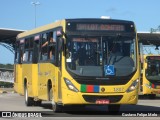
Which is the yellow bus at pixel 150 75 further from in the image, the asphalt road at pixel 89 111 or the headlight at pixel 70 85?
the headlight at pixel 70 85

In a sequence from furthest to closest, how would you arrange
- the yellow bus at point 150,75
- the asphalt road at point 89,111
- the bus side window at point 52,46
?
1. the yellow bus at point 150,75
2. the bus side window at point 52,46
3. the asphalt road at point 89,111

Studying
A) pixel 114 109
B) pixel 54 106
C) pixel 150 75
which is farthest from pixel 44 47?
pixel 150 75

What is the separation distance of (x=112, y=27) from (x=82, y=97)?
256 cm

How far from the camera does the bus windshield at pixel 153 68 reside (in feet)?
98.4

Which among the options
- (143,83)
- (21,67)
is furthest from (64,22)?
(143,83)

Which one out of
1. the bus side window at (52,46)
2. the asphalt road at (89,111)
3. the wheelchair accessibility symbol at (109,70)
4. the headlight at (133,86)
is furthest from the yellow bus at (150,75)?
the wheelchair accessibility symbol at (109,70)

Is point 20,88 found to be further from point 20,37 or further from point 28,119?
point 28,119

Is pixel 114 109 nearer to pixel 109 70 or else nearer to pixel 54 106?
pixel 54 106

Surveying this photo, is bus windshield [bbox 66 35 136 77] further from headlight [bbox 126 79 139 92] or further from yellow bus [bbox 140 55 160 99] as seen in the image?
yellow bus [bbox 140 55 160 99]

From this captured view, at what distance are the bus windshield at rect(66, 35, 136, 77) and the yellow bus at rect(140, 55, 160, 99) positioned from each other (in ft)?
46.0

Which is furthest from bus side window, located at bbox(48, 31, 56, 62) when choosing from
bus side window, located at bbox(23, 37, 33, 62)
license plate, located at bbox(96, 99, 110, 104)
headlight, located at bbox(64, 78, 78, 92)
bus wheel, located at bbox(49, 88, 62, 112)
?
bus side window, located at bbox(23, 37, 33, 62)

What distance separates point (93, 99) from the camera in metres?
15.3

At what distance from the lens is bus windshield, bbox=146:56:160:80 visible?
29984 mm

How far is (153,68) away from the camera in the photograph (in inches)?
1190
